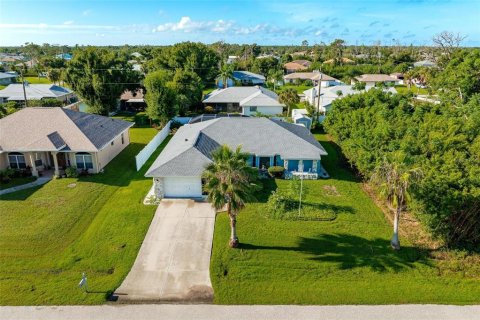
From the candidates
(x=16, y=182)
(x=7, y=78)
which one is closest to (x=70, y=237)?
(x=16, y=182)

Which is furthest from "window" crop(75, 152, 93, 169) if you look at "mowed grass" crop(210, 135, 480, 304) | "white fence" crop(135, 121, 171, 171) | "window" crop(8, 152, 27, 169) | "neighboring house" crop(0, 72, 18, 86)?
"neighboring house" crop(0, 72, 18, 86)

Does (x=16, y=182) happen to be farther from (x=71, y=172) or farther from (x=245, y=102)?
(x=245, y=102)

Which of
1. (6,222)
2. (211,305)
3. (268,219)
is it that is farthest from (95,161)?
(211,305)

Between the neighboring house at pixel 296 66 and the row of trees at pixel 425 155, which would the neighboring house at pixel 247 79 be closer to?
the neighboring house at pixel 296 66

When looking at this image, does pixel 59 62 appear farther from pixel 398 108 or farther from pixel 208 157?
pixel 398 108

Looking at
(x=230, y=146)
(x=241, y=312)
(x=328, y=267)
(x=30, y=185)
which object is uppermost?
(x=230, y=146)

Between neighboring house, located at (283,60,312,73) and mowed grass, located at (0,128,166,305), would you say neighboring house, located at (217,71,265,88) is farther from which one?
mowed grass, located at (0,128,166,305)
